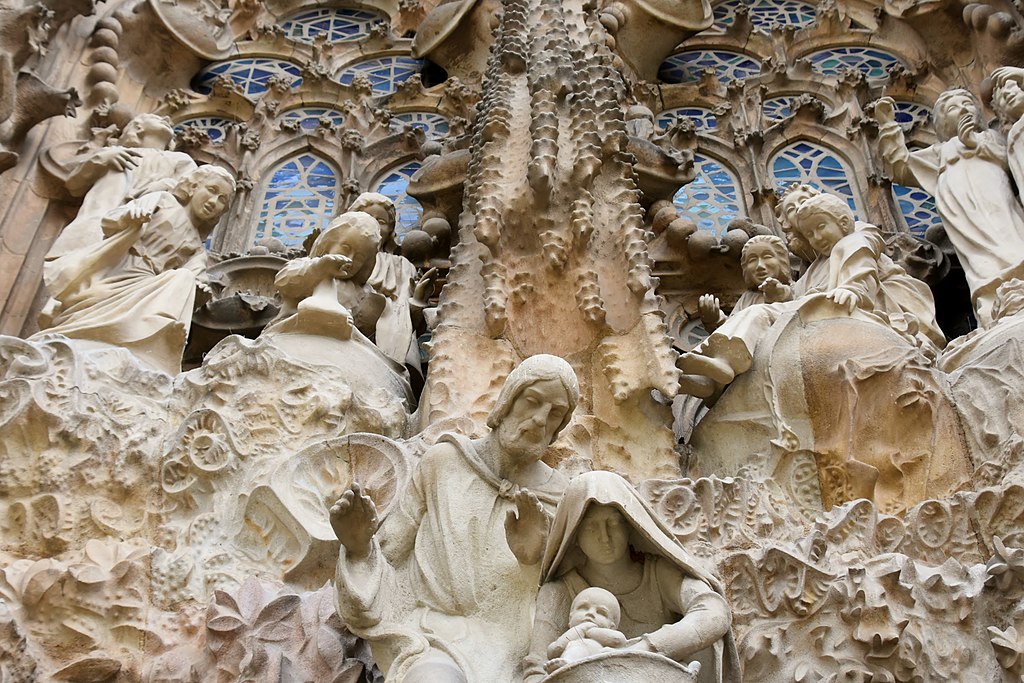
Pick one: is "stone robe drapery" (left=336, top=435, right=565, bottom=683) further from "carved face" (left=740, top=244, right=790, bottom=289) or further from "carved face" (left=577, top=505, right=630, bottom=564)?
"carved face" (left=740, top=244, right=790, bottom=289)

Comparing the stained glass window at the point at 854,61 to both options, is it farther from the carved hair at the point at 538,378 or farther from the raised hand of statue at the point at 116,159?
the carved hair at the point at 538,378

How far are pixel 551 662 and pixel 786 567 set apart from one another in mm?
1672

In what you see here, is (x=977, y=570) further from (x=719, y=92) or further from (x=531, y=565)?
(x=719, y=92)

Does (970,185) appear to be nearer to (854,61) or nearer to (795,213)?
(795,213)

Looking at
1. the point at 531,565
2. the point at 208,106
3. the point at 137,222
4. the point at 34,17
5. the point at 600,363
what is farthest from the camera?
the point at 208,106

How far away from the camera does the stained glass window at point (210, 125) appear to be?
11.1 m

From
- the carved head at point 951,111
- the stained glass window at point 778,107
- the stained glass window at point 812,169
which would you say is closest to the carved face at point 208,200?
the stained glass window at point 812,169

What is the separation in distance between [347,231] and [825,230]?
8.26 feet

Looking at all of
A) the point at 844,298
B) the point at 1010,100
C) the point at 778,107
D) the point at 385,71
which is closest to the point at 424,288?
the point at 844,298

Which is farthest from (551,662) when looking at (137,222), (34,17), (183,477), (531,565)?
(34,17)

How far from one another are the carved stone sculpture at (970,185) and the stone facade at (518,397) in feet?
0.09

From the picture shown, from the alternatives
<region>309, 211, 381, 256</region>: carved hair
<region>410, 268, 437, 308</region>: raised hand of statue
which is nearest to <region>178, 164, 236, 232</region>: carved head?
<region>309, 211, 381, 256</region>: carved hair

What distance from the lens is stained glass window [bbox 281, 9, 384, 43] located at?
42.2ft

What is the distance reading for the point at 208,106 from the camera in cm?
1152
